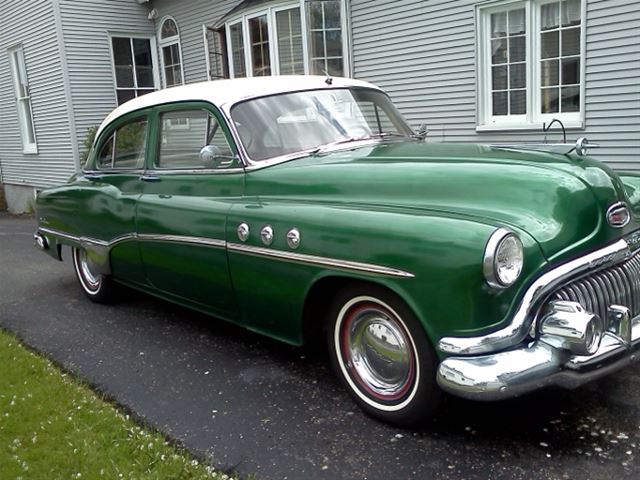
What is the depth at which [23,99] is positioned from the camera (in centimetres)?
1555

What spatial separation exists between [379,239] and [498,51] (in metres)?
6.36

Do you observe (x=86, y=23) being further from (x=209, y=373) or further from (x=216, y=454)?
(x=216, y=454)

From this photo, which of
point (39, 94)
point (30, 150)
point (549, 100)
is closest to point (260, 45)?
point (549, 100)

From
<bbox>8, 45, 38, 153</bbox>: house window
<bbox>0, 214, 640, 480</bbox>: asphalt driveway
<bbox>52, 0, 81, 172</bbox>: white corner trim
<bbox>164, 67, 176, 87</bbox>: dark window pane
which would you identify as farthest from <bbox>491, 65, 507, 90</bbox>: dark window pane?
<bbox>8, 45, 38, 153</bbox>: house window

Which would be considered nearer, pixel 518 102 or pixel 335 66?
pixel 518 102

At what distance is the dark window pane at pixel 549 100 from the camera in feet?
26.1

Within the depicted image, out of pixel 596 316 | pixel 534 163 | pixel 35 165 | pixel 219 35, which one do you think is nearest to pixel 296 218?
pixel 534 163

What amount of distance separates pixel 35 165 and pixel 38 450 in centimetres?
1406

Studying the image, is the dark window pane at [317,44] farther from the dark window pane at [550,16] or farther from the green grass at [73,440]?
the green grass at [73,440]

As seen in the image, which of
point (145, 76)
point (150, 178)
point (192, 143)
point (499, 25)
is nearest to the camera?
point (192, 143)

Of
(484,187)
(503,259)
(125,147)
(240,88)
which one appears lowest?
(503,259)

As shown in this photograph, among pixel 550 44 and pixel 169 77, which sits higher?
pixel 169 77

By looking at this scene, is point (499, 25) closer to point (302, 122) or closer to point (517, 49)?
point (517, 49)

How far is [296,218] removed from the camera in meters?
3.45
